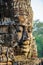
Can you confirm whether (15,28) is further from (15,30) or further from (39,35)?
(39,35)

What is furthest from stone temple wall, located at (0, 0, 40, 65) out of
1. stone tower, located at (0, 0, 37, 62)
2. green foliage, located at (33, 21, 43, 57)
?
green foliage, located at (33, 21, 43, 57)

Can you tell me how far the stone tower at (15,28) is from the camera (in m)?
9.05

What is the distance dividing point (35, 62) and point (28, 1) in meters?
2.22

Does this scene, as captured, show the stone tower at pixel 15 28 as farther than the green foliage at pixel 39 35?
No

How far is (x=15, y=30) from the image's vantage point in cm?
920

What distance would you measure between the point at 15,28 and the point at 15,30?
0.08 m

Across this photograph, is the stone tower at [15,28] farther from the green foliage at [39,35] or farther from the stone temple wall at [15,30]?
the green foliage at [39,35]

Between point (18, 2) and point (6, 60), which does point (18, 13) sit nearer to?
point (18, 2)

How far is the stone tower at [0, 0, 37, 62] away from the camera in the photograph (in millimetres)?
9055

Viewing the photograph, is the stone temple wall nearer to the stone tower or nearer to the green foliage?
the stone tower

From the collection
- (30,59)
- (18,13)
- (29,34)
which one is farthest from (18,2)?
→ (30,59)

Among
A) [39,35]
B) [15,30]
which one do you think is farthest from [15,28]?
[39,35]

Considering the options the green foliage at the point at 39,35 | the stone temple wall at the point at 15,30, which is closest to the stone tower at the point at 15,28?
the stone temple wall at the point at 15,30

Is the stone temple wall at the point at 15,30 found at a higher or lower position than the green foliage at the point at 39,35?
higher
